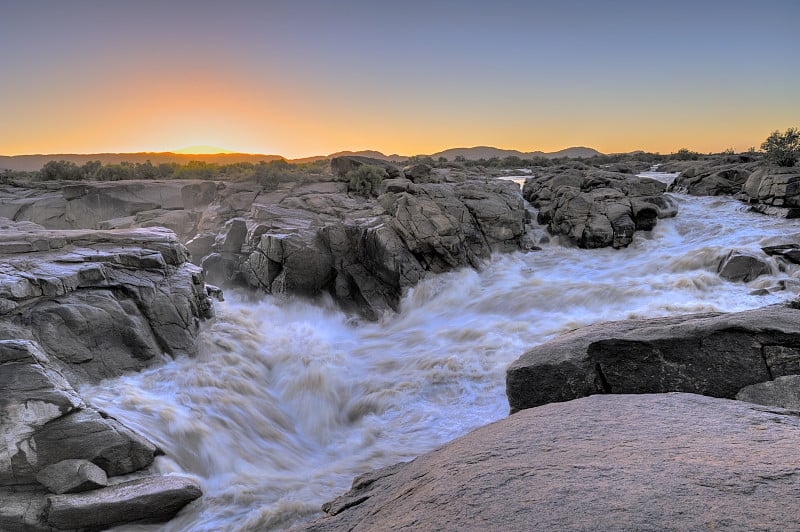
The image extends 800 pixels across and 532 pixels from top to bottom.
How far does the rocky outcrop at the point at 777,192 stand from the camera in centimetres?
1611

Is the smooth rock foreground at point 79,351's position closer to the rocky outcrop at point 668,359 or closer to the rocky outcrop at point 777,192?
the rocky outcrop at point 668,359

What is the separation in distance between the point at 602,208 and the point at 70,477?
1804cm

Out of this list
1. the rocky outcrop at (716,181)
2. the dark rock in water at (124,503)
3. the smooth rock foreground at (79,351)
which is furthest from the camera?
the rocky outcrop at (716,181)

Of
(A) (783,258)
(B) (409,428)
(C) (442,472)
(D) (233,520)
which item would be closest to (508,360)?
(B) (409,428)

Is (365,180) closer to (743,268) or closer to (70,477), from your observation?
(743,268)

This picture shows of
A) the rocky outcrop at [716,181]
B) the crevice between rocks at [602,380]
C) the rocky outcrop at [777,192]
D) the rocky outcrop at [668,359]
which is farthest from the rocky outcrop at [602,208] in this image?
the crevice between rocks at [602,380]

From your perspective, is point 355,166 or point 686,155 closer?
point 355,166

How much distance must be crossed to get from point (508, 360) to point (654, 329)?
4.69 metres

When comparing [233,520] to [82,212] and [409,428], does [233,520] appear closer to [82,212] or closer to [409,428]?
[409,428]

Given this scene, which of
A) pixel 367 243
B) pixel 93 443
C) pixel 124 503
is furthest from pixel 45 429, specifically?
pixel 367 243

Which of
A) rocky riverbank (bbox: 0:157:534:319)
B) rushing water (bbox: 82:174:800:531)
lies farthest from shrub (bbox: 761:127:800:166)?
rocky riverbank (bbox: 0:157:534:319)

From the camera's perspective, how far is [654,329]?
17.7ft

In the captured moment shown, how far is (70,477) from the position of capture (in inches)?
204

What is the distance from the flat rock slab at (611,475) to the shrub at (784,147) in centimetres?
2056
